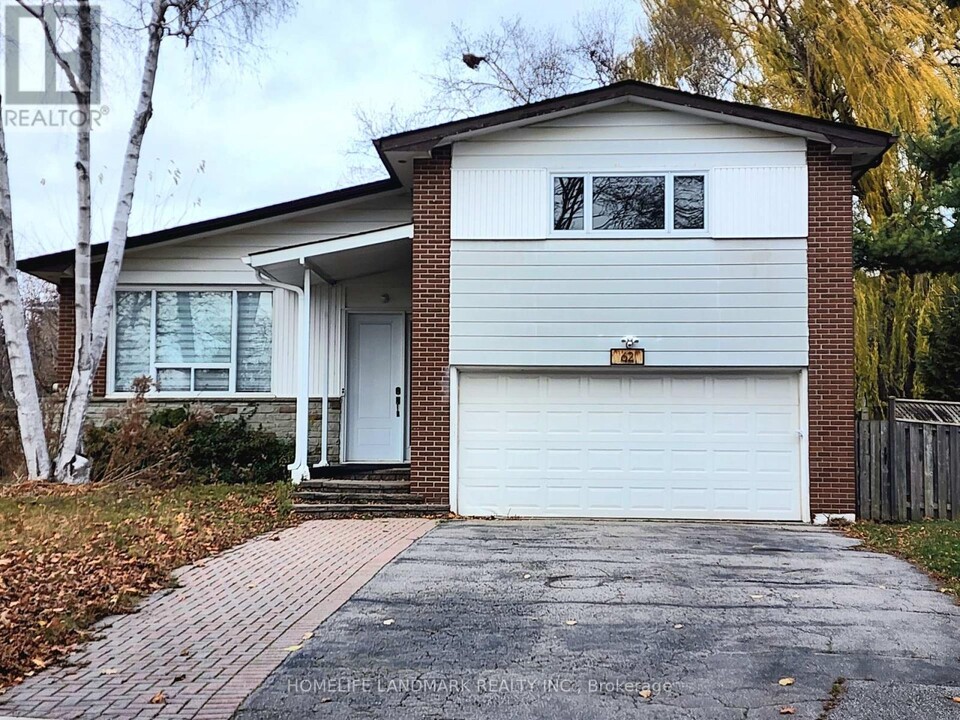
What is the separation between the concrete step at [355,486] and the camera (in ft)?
41.1

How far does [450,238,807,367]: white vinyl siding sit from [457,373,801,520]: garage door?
0.41 m

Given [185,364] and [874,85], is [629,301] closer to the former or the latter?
[185,364]

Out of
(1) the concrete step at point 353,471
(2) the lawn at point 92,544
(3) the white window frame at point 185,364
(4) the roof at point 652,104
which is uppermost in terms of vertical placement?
(4) the roof at point 652,104

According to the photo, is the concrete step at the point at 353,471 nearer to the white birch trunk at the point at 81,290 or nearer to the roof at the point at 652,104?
the white birch trunk at the point at 81,290

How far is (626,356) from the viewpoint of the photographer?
1224 centimetres

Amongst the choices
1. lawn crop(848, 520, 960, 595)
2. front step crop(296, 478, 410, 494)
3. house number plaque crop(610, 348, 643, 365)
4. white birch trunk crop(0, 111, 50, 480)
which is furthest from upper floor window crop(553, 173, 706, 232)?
white birch trunk crop(0, 111, 50, 480)

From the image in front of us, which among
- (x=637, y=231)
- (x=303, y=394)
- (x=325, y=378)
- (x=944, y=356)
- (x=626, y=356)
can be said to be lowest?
(x=303, y=394)

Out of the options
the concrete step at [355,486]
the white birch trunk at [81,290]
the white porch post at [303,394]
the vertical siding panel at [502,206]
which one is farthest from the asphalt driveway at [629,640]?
the white birch trunk at [81,290]

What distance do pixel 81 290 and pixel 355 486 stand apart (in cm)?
527

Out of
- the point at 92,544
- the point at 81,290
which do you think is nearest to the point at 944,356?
the point at 92,544

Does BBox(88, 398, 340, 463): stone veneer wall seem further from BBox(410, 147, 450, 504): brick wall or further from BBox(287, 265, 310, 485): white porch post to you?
BBox(410, 147, 450, 504): brick wall

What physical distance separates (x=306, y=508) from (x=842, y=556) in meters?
6.52

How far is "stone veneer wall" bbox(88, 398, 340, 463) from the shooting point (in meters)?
14.8

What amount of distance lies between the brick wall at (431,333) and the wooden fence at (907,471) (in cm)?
556
